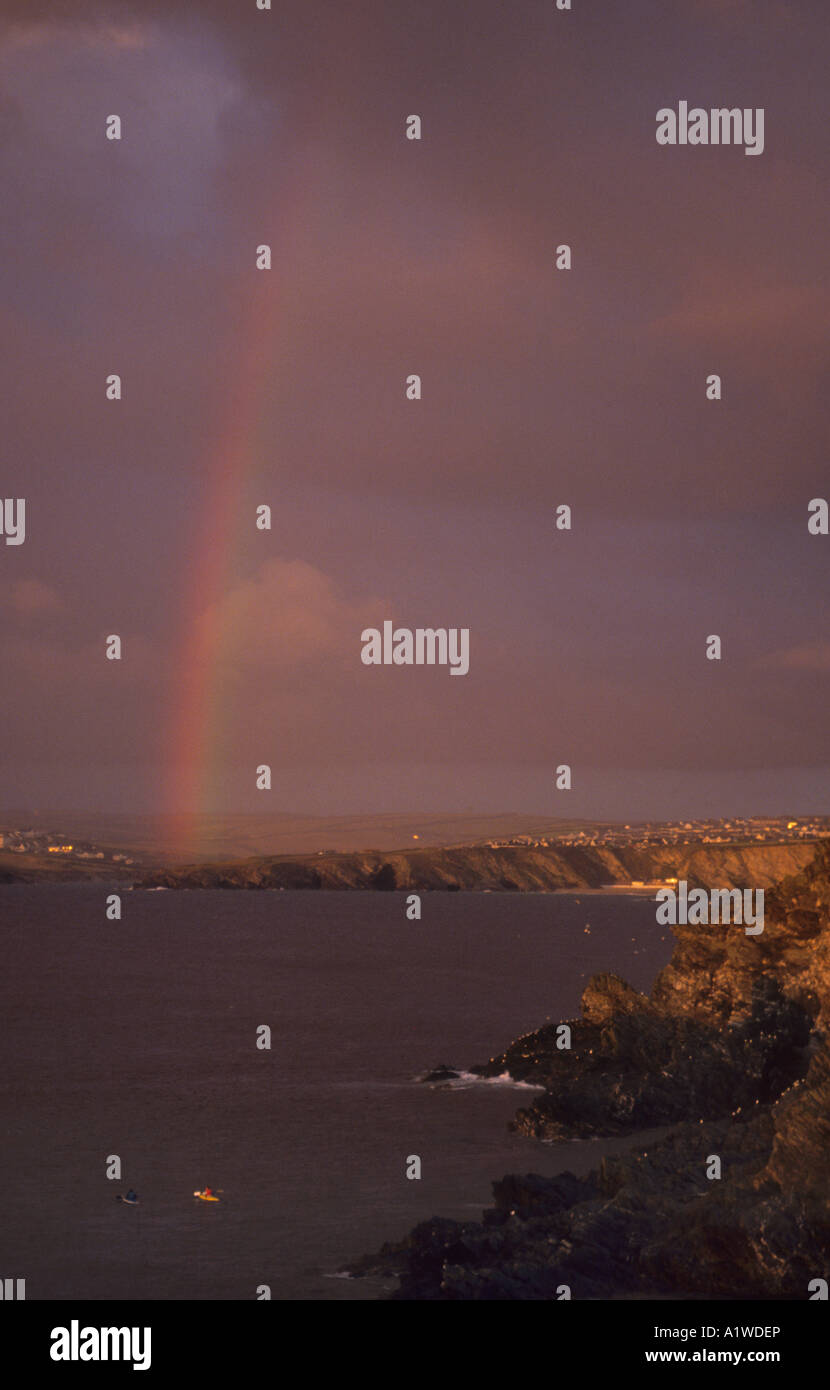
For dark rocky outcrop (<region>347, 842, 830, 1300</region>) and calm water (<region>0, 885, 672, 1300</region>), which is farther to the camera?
calm water (<region>0, 885, 672, 1300</region>)

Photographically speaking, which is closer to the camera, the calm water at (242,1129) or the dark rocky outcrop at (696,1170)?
the dark rocky outcrop at (696,1170)

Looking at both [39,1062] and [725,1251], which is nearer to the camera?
[725,1251]

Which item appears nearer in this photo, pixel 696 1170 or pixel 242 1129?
pixel 696 1170

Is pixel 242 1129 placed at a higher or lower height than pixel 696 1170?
lower

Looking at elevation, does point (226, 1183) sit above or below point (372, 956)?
below
